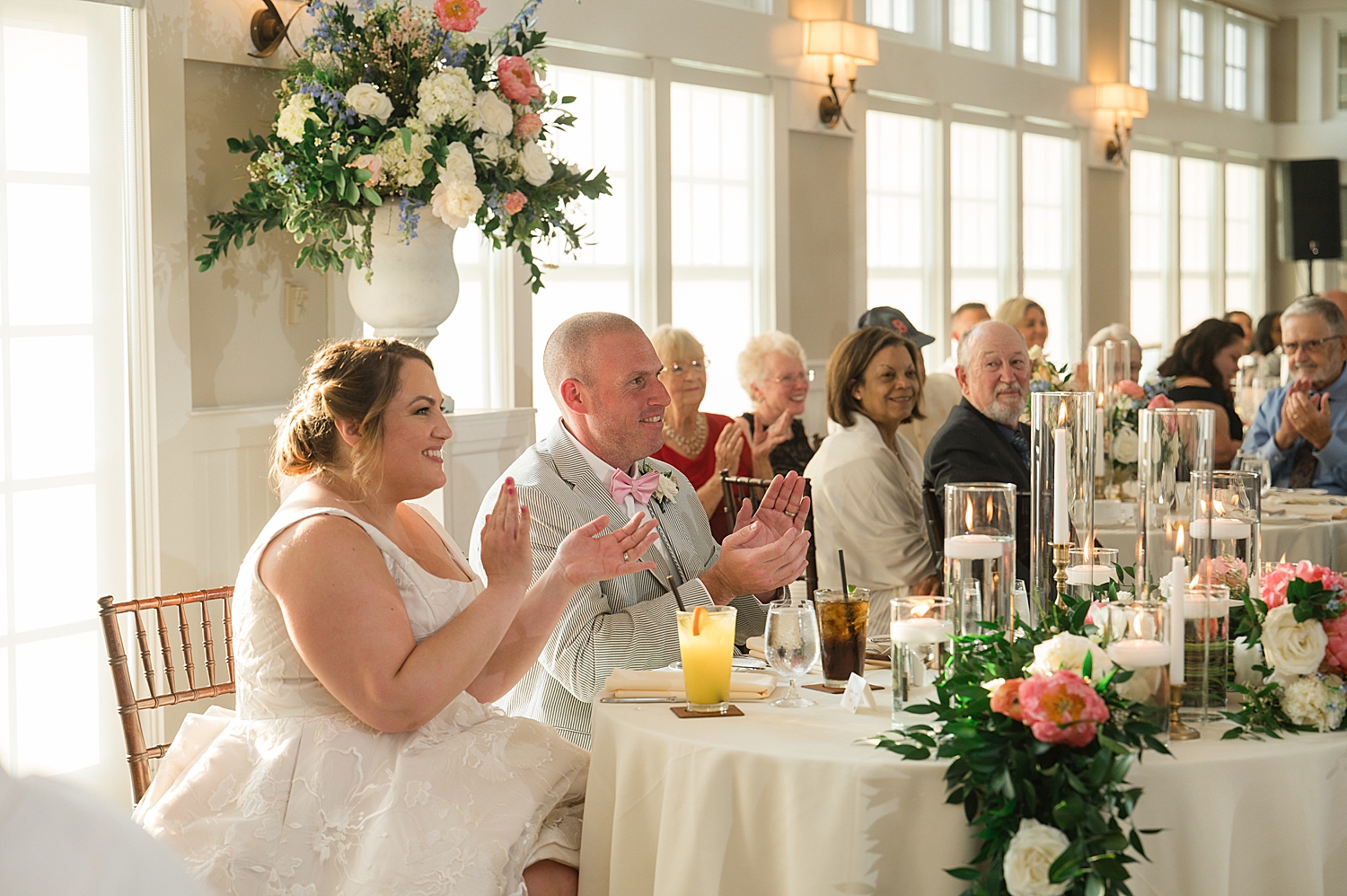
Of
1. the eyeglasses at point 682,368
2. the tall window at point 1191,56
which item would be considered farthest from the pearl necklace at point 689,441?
the tall window at point 1191,56

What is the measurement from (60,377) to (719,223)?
3.61m

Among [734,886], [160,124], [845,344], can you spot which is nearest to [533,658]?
[734,886]

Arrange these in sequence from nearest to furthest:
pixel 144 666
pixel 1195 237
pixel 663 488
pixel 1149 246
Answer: pixel 144 666 < pixel 663 488 < pixel 1149 246 < pixel 1195 237

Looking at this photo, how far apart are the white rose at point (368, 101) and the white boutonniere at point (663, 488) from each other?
4.51ft

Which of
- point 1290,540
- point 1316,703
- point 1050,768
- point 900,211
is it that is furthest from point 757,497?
point 900,211

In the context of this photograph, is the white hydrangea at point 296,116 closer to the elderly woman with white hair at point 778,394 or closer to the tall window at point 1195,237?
the elderly woman with white hair at point 778,394

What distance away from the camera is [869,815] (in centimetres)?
173

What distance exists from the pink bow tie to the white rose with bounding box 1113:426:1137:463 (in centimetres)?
258

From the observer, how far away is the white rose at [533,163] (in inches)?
147

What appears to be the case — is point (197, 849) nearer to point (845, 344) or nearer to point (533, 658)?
point (533, 658)

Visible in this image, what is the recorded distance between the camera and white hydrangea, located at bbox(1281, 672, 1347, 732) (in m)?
1.86

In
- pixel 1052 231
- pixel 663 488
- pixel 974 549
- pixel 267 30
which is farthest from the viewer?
pixel 1052 231

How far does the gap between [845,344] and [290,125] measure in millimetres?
1746

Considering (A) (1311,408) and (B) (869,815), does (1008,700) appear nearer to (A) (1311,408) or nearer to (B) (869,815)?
(B) (869,815)
